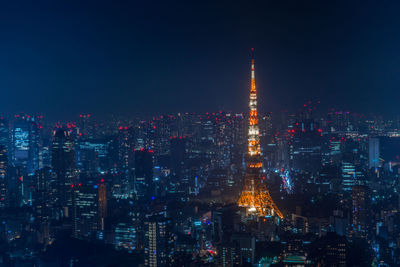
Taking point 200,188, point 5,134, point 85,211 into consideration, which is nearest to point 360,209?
point 200,188

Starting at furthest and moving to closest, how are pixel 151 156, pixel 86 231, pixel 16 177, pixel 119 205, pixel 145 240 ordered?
pixel 151 156 → pixel 16 177 → pixel 119 205 → pixel 86 231 → pixel 145 240

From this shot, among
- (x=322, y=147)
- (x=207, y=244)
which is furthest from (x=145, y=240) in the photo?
(x=322, y=147)

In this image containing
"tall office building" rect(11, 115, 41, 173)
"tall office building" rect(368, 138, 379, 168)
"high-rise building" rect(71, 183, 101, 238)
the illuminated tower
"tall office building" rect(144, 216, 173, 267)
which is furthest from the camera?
"tall office building" rect(11, 115, 41, 173)

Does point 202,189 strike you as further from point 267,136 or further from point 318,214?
point 318,214

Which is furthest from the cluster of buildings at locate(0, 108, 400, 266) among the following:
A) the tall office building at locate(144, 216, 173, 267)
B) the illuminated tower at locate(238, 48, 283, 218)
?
A: the illuminated tower at locate(238, 48, 283, 218)

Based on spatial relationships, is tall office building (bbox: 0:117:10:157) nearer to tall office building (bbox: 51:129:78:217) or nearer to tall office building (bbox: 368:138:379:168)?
tall office building (bbox: 51:129:78:217)

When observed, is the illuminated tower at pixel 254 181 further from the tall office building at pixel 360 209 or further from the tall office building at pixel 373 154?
the tall office building at pixel 373 154
